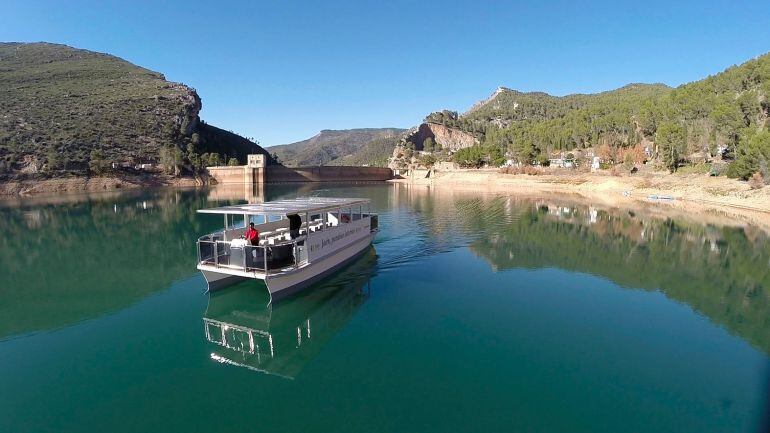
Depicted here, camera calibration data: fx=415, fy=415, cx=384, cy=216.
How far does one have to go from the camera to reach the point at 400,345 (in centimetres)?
1162

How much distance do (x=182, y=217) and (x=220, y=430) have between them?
35.6 meters

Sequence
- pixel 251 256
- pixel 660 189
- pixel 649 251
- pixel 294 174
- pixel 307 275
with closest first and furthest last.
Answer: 1. pixel 251 256
2. pixel 307 275
3. pixel 649 251
4. pixel 660 189
5. pixel 294 174

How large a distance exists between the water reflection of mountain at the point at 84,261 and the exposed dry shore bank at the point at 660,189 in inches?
1751

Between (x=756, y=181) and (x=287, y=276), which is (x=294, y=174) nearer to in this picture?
(x=756, y=181)

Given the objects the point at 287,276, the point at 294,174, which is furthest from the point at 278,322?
the point at 294,174

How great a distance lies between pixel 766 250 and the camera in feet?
82.2

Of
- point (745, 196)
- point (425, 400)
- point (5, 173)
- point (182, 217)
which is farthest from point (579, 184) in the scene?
point (5, 173)

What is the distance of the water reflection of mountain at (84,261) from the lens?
14.8 meters

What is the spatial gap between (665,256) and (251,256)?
74.8 feet

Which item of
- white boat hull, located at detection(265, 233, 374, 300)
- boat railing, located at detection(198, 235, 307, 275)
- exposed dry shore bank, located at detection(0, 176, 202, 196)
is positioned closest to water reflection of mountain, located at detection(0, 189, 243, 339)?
boat railing, located at detection(198, 235, 307, 275)

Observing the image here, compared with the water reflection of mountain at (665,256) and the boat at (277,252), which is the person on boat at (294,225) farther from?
the water reflection of mountain at (665,256)

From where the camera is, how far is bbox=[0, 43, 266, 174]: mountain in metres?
76.6

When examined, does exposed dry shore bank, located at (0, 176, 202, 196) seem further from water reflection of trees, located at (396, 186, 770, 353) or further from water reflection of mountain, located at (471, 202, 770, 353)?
water reflection of mountain, located at (471, 202, 770, 353)

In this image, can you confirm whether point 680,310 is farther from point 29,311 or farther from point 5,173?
point 5,173
